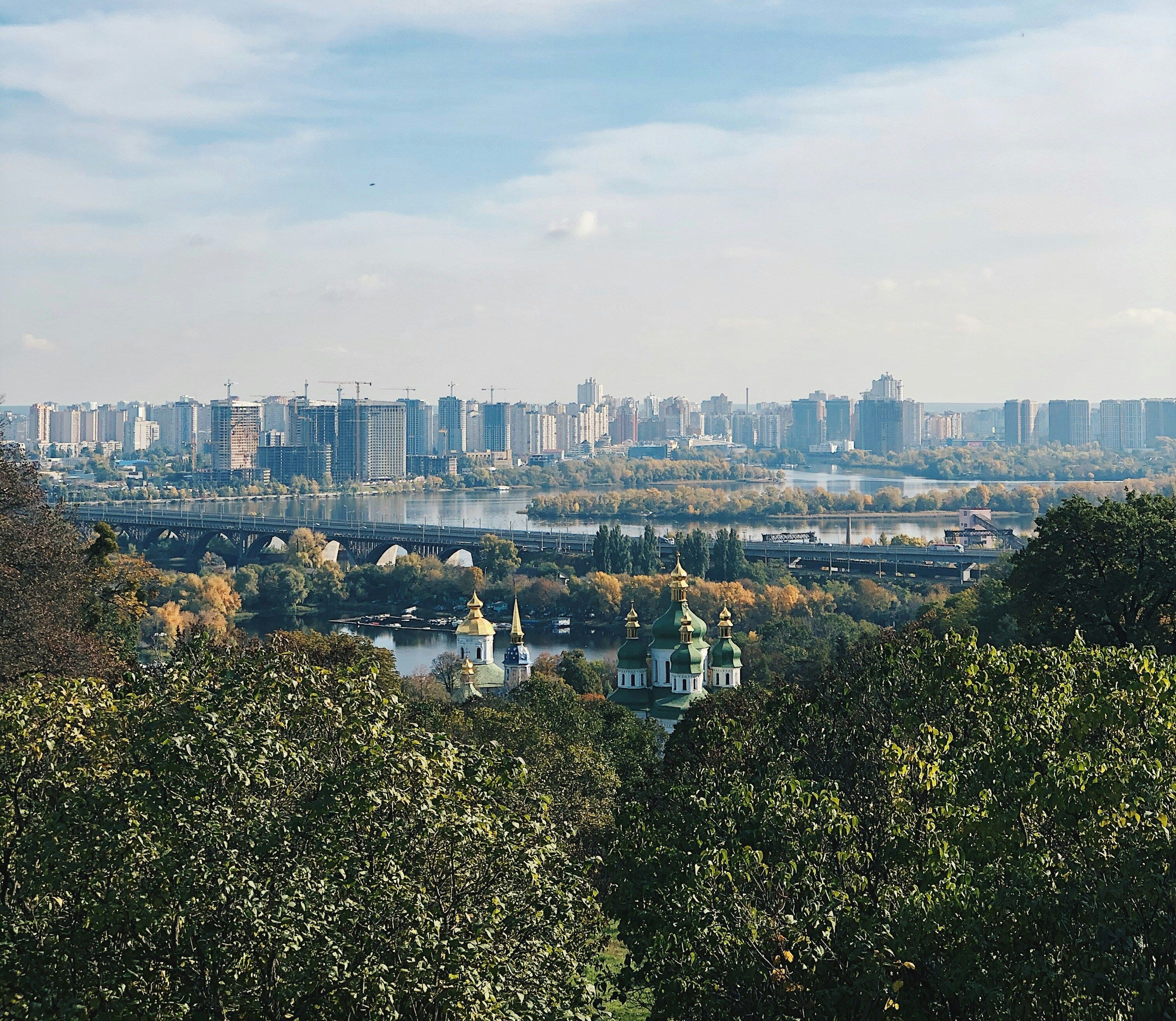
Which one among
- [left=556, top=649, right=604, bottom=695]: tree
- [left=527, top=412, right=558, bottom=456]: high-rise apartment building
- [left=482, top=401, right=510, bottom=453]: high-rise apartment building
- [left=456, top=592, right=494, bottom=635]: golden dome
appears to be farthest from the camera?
[left=527, top=412, right=558, bottom=456]: high-rise apartment building

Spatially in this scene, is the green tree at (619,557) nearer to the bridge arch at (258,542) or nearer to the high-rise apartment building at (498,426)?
the bridge arch at (258,542)

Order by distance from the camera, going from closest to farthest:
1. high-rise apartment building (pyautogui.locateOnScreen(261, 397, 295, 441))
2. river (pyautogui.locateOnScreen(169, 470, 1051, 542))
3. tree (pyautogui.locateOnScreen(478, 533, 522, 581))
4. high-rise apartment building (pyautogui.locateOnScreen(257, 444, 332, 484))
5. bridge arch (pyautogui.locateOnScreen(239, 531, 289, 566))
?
tree (pyautogui.locateOnScreen(478, 533, 522, 581))
bridge arch (pyautogui.locateOnScreen(239, 531, 289, 566))
river (pyautogui.locateOnScreen(169, 470, 1051, 542))
high-rise apartment building (pyautogui.locateOnScreen(257, 444, 332, 484))
high-rise apartment building (pyautogui.locateOnScreen(261, 397, 295, 441))

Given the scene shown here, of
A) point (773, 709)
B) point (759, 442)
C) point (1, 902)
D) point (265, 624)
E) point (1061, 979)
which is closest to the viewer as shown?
point (1061, 979)

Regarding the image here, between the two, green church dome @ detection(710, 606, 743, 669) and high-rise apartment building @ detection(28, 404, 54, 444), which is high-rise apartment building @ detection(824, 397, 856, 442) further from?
green church dome @ detection(710, 606, 743, 669)

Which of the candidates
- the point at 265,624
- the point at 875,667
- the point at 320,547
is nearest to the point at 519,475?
the point at 320,547

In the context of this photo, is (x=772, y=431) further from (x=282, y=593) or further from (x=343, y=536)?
(x=282, y=593)

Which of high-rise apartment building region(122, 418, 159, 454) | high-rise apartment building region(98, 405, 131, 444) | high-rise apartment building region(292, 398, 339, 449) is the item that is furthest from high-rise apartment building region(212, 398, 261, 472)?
high-rise apartment building region(98, 405, 131, 444)

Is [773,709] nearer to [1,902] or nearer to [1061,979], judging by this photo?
[1061,979]

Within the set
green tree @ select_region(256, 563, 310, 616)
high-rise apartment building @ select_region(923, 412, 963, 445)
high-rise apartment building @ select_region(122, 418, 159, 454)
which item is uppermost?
high-rise apartment building @ select_region(923, 412, 963, 445)
